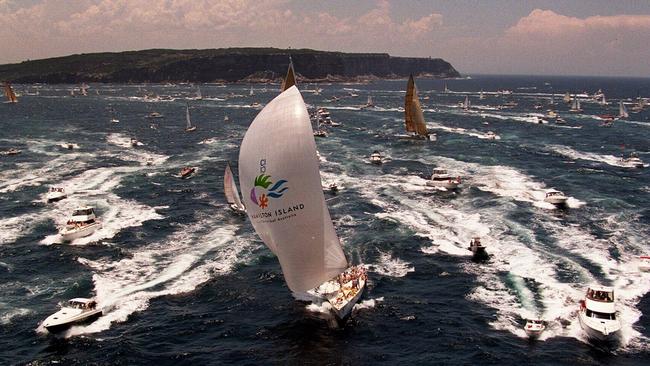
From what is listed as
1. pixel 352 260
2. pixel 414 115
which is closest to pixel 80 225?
pixel 352 260

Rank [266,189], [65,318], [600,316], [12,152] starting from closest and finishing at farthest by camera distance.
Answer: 1. [266,189]
2. [600,316]
3. [65,318]
4. [12,152]

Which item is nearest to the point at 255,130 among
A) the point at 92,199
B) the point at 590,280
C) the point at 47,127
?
the point at 590,280

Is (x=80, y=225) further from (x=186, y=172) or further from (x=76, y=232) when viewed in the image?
(x=186, y=172)

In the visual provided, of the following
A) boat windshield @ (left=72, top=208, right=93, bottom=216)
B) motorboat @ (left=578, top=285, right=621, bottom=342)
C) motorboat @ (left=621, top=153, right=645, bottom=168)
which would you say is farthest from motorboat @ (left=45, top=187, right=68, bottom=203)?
motorboat @ (left=621, top=153, right=645, bottom=168)

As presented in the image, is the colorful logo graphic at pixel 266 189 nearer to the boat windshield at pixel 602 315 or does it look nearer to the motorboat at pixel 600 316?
the motorboat at pixel 600 316

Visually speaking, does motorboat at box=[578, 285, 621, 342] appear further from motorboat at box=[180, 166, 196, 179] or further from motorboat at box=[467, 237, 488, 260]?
motorboat at box=[180, 166, 196, 179]

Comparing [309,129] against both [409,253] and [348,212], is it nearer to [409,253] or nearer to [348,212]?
[409,253]

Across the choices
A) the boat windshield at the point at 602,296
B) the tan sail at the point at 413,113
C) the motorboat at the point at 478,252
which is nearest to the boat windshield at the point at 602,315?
the boat windshield at the point at 602,296
